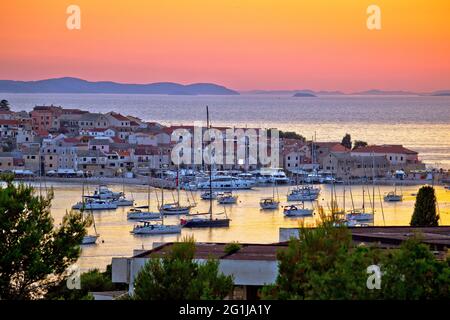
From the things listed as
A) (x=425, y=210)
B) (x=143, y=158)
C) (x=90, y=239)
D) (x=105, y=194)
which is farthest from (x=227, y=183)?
(x=425, y=210)

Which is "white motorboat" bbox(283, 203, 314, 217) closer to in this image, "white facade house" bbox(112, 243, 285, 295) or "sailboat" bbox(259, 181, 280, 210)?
"sailboat" bbox(259, 181, 280, 210)

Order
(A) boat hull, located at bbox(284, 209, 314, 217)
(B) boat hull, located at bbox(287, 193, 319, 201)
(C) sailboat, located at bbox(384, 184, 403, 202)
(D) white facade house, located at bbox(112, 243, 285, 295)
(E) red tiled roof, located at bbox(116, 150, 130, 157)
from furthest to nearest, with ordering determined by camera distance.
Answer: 1. (E) red tiled roof, located at bbox(116, 150, 130, 157)
2. (C) sailboat, located at bbox(384, 184, 403, 202)
3. (B) boat hull, located at bbox(287, 193, 319, 201)
4. (A) boat hull, located at bbox(284, 209, 314, 217)
5. (D) white facade house, located at bbox(112, 243, 285, 295)

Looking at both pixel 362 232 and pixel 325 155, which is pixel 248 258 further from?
pixel 325 155

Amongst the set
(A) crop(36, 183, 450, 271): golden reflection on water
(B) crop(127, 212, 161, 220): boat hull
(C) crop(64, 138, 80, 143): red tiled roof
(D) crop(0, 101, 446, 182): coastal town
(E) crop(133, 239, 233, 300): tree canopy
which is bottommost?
(A) crop(36, 183, 450, 271): golden reflection on water

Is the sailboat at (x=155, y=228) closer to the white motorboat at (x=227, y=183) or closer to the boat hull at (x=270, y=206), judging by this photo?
the boat hull at (x=270, y=206)

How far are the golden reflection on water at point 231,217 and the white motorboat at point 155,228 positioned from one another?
173mm

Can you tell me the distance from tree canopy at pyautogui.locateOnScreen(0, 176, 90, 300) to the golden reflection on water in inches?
277

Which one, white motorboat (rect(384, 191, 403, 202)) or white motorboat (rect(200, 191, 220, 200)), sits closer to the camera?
white motorboat (rect(384, 191, 403, 202))

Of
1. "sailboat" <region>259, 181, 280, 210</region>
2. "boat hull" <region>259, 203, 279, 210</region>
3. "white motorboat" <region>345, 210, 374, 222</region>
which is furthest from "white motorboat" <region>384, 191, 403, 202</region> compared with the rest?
"white motorboat" <region>345, 210, 374, 222</region>

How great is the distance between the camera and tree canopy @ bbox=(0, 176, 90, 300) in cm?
745

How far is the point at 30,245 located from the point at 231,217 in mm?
15020

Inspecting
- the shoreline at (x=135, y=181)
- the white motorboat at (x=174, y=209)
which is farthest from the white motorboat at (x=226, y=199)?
the shoreline at (x=135, y=181)

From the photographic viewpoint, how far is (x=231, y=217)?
22438 millimetres

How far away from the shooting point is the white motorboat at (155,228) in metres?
19.7
